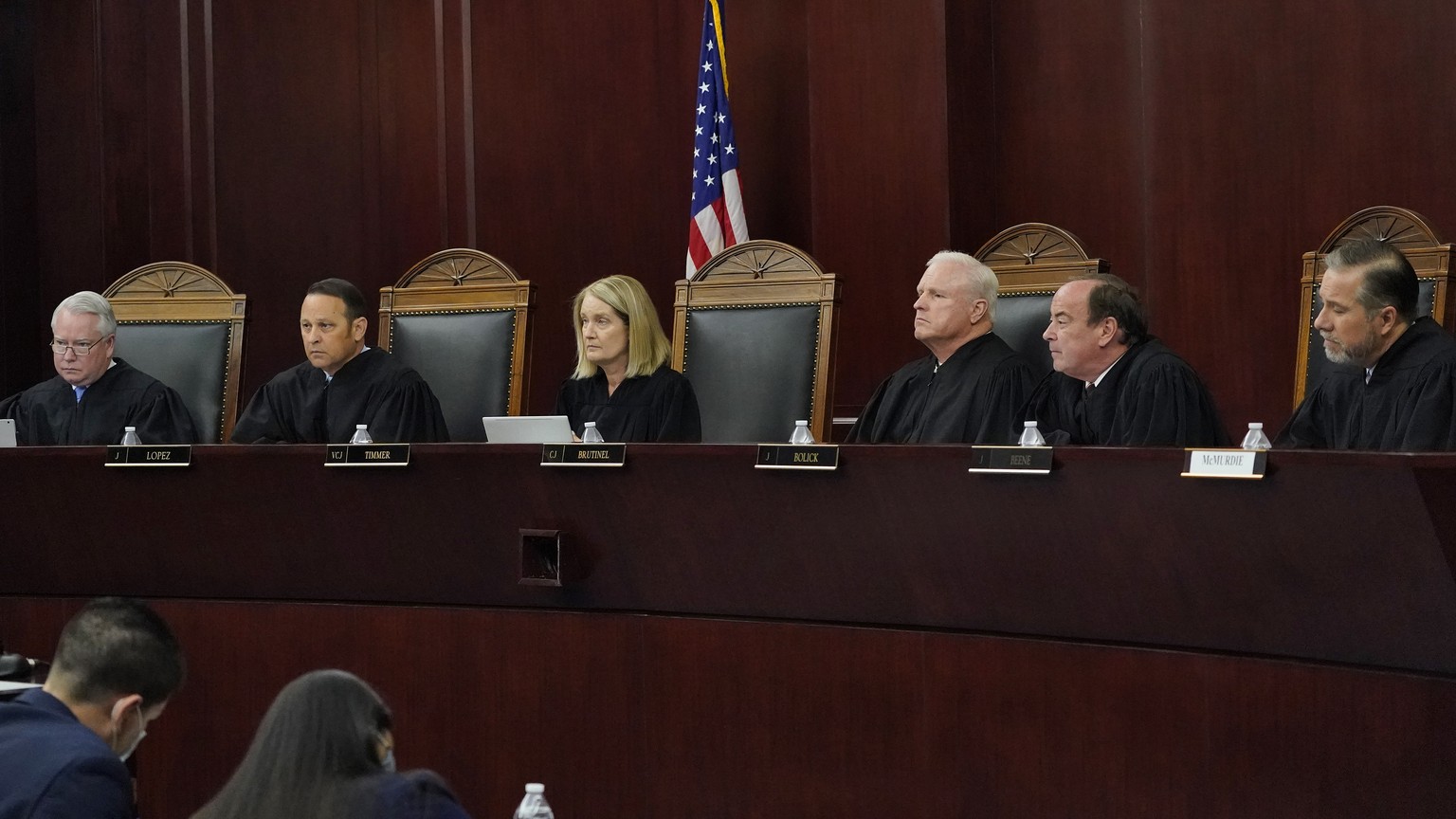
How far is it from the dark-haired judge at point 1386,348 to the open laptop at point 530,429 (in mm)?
1770

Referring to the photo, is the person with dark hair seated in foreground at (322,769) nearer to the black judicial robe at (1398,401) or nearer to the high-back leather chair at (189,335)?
the black judicial robe at (1398,401)

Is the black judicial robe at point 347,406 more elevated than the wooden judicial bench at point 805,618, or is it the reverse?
the black judicial robe at point 347,406

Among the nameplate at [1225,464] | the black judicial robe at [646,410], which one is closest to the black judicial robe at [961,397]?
the black judicial robe at [646,410]

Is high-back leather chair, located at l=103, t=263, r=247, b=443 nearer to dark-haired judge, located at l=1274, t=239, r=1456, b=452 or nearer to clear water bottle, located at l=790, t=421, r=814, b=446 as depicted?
clear water bottle, located at l=790, t=421, r=814, b=446

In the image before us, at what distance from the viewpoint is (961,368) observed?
13.9 ft

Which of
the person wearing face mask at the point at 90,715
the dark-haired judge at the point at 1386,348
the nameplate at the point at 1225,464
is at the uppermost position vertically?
the dark-haired judge at the point at 1386,348

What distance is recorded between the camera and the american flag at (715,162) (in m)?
5.75

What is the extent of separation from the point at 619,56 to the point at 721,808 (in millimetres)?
3784

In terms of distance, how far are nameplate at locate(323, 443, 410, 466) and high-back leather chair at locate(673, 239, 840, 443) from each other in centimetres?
116

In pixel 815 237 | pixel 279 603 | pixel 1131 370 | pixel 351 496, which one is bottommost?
pixel 279 603

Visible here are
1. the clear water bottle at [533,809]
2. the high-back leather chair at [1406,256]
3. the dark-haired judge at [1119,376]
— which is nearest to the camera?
the clear water bottle at [533,809]

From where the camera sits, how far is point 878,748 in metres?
3.11

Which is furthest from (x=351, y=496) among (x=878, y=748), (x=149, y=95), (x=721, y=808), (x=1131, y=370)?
Answer: (x=149, y=95)

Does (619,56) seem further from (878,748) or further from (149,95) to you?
(878,748)
